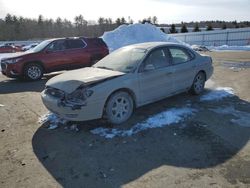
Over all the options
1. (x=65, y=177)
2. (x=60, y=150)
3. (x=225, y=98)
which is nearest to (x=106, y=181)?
(x=65, y=177)

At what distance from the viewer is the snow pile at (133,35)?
24219 millimetres

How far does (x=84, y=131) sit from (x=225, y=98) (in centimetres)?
399

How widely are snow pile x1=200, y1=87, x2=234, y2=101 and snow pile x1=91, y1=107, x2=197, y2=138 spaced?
112cm

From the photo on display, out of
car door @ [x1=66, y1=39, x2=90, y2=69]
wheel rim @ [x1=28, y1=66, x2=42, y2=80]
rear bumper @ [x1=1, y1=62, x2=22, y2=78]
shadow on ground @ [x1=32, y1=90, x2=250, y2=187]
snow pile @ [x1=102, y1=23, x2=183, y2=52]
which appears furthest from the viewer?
snow pile @ [x1=102, y1=23, x2=183, y2=52]

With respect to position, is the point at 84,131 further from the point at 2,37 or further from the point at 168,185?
the point at 2,37

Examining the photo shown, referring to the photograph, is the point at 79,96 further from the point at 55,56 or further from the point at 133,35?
the point at 133,35

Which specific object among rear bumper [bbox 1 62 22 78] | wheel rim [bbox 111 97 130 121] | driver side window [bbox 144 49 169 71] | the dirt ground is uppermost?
driver side window [bbox 144 49 169 71]

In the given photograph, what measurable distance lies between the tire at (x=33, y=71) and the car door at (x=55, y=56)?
0.32 meters

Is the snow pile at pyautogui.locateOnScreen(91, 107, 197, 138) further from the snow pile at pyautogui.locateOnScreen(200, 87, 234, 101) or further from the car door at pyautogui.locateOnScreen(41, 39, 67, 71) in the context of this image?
the car door at pyautogui.locateOnScreen(41, 39, 67, 71)

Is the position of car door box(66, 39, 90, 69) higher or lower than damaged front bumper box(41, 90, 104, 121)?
higher

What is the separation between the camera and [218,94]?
7781 millimetres

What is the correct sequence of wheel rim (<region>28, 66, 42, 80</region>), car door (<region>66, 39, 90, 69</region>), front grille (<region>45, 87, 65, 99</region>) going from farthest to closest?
1. car door (<region>66, 39, 90, 69</region>)
2. wheel rim (<region>28, 66, 42, 80</region>)
3. front grille (<region>45, 87, 65, 99</region>)

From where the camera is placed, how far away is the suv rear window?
39.3 feet

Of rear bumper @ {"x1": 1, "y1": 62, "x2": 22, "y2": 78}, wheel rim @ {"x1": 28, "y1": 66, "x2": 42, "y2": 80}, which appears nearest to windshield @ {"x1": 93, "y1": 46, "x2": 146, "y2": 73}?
wheel rim @ {"x1": 28, "y1": 66, "x2": 42, "y2": 80}
